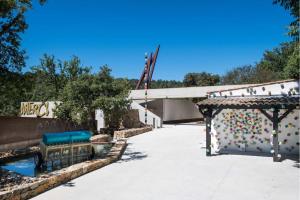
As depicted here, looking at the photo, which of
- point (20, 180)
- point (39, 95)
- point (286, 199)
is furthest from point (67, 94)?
point (39, 95)

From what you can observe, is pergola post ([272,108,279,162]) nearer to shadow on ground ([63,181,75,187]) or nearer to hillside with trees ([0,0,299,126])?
hillside with trees ([0,0,299,126])

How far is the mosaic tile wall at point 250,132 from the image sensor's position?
1361cm

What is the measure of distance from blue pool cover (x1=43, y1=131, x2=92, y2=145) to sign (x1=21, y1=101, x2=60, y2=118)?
18.7 m

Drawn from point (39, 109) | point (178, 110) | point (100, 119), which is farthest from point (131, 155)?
point (178, 110)

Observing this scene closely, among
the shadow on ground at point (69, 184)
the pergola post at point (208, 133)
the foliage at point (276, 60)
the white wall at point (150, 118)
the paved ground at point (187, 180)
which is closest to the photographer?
the paved ground at point (187, 180)

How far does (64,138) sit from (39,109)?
21227 mm

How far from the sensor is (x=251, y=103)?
12.3 meters

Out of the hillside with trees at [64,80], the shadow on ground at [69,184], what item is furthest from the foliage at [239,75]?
the shadow on ground at [69,184]

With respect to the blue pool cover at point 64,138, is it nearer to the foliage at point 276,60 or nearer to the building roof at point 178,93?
the building roof at point 178,93

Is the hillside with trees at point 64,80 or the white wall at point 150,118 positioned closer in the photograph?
the hillside with trees at point 64,80

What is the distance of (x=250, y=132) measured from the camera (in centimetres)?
1439

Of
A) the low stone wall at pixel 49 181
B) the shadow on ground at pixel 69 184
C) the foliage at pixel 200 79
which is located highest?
the foliage at pixel 200 79

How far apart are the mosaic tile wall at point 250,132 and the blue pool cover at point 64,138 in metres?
6.74

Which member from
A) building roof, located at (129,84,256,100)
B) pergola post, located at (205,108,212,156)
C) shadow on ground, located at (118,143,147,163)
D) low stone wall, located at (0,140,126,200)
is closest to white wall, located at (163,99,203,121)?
building roof, located at (129,84,256,100)
